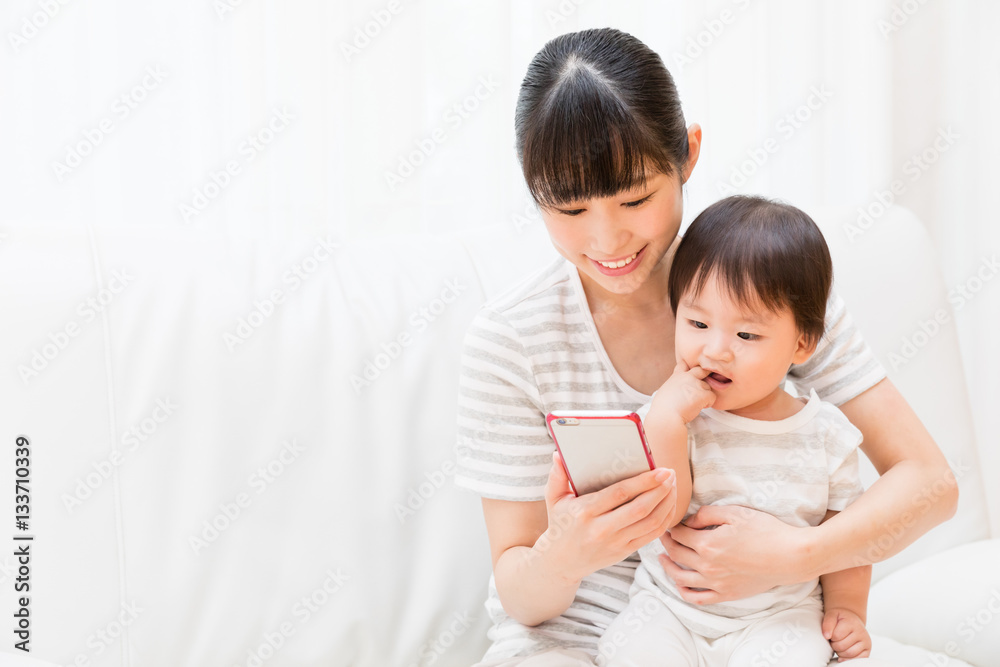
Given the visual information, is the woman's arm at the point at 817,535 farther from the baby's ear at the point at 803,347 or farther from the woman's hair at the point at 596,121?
the woman's hair at the point at 596,121

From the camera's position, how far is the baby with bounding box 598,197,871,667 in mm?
1030

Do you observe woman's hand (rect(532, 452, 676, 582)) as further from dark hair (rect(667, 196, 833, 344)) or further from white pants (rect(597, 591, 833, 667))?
dark hair (rect(667, 196, 833, 344))

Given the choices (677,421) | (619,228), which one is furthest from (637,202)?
(677,421)

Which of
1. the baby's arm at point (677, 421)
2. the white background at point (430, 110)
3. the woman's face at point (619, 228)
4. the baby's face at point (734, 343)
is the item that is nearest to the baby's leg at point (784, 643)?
the baby's arm at point (677, 421)

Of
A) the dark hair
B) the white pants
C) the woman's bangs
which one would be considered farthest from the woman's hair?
the white pants

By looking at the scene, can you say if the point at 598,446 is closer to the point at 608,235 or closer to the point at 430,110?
the point at 608,235

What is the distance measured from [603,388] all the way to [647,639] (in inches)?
13.0

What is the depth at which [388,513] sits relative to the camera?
132 centimetres

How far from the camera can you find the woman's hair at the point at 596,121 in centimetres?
98

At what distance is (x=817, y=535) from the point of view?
1.05 meters

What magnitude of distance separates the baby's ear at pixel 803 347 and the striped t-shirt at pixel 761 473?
62 millimetres

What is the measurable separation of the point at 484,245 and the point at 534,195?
49cm

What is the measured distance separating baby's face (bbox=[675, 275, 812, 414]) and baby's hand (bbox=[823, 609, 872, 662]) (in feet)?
0.99

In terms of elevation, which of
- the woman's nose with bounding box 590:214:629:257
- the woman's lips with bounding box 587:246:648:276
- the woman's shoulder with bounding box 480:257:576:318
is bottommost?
the woman's shoulder with bounding box 480:257:576:318
